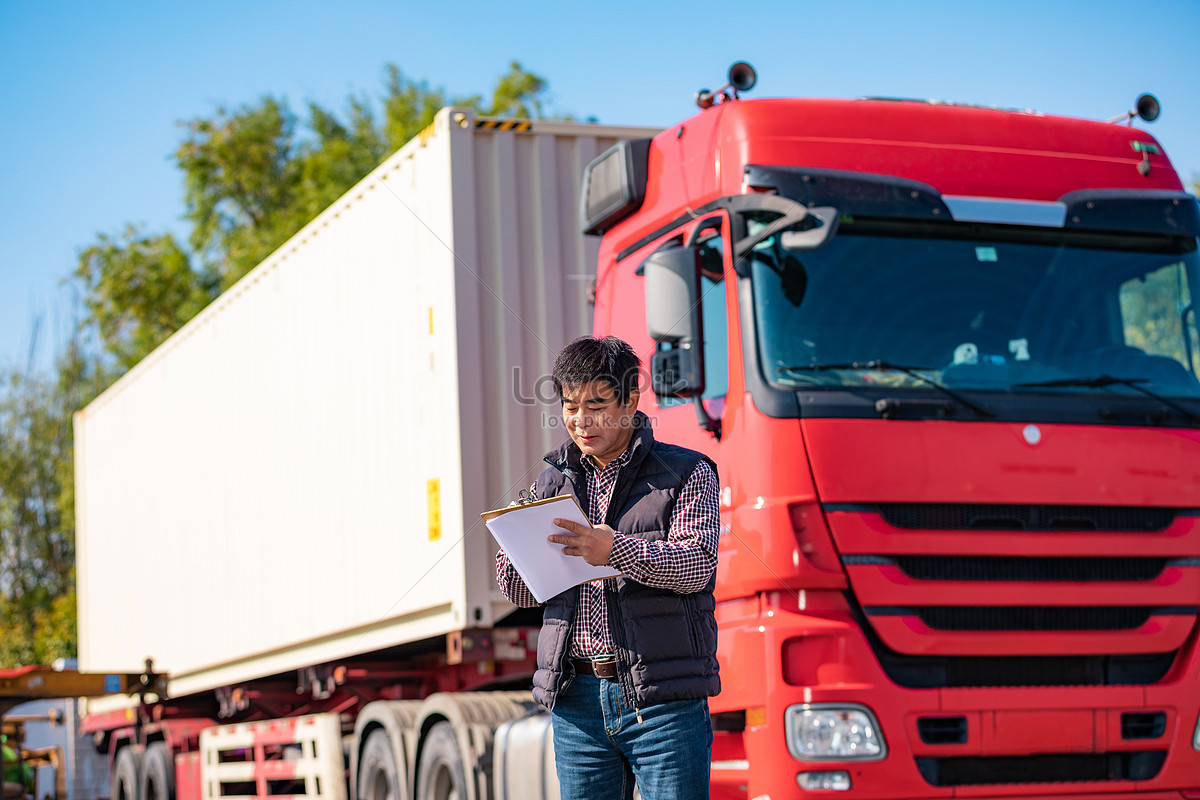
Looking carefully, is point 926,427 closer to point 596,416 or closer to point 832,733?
point 832,733

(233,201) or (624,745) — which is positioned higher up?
(233,201)

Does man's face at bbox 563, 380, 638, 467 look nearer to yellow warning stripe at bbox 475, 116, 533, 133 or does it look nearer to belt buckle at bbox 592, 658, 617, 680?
belt buckle at bbox 592, 658, 617, 680

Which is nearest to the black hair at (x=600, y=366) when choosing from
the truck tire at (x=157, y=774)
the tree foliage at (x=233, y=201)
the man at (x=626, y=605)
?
the man at (x=626, y=605)

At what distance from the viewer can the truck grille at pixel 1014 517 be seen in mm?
4793

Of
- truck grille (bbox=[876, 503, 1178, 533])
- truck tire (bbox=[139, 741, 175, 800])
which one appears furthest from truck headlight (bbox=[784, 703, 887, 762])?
truck tire (bbox=[139, 741, 175, 800])

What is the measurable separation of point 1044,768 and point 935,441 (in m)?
1.21

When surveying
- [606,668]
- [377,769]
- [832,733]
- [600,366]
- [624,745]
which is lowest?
[377,769]

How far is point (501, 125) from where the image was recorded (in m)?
7.14

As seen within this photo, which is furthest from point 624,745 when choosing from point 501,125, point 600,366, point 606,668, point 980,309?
point 501,125

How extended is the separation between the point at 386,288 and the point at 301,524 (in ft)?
6.49

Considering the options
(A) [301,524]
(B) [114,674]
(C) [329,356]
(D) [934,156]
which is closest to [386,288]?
(C) [329,356]

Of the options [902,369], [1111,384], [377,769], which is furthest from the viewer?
Answer: [377,769]

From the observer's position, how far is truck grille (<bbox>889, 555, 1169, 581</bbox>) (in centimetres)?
479

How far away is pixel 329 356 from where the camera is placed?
8.43 meters
